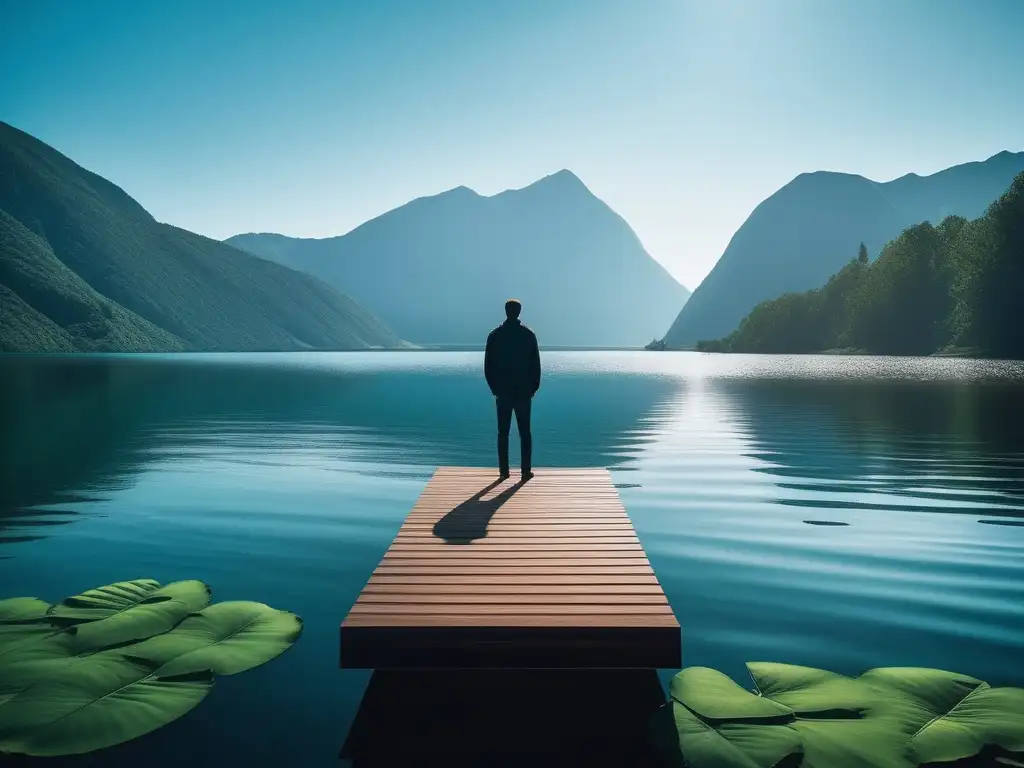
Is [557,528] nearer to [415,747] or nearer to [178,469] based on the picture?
[415,747]

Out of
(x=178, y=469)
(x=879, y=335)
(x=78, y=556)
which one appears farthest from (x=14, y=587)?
(x=879, y=335)

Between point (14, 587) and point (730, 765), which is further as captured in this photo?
point (14, 587)

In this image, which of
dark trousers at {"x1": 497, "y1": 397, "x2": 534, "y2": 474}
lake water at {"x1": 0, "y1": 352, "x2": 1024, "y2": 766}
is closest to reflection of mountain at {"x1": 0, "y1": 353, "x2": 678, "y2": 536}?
lake water at {"x1": 0, "y1": 352, "x2": 1024, "y2": 766}

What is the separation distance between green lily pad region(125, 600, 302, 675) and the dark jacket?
5.97m

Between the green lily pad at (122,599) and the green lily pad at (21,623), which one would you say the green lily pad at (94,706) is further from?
the green lily pad at (122,599)

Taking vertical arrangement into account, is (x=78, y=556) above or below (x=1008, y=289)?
below

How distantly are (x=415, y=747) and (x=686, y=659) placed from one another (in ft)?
11.9

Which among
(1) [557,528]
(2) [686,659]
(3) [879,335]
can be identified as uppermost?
(3) [879,335]

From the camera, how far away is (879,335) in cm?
13738

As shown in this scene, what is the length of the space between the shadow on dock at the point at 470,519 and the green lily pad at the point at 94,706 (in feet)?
12.5

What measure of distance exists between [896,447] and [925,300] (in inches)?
4615

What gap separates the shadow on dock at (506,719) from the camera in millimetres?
5875

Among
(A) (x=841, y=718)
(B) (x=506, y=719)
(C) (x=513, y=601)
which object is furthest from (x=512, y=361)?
(A) (x=841, y=718)

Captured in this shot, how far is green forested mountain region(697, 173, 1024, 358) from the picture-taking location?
9850 centimetres
